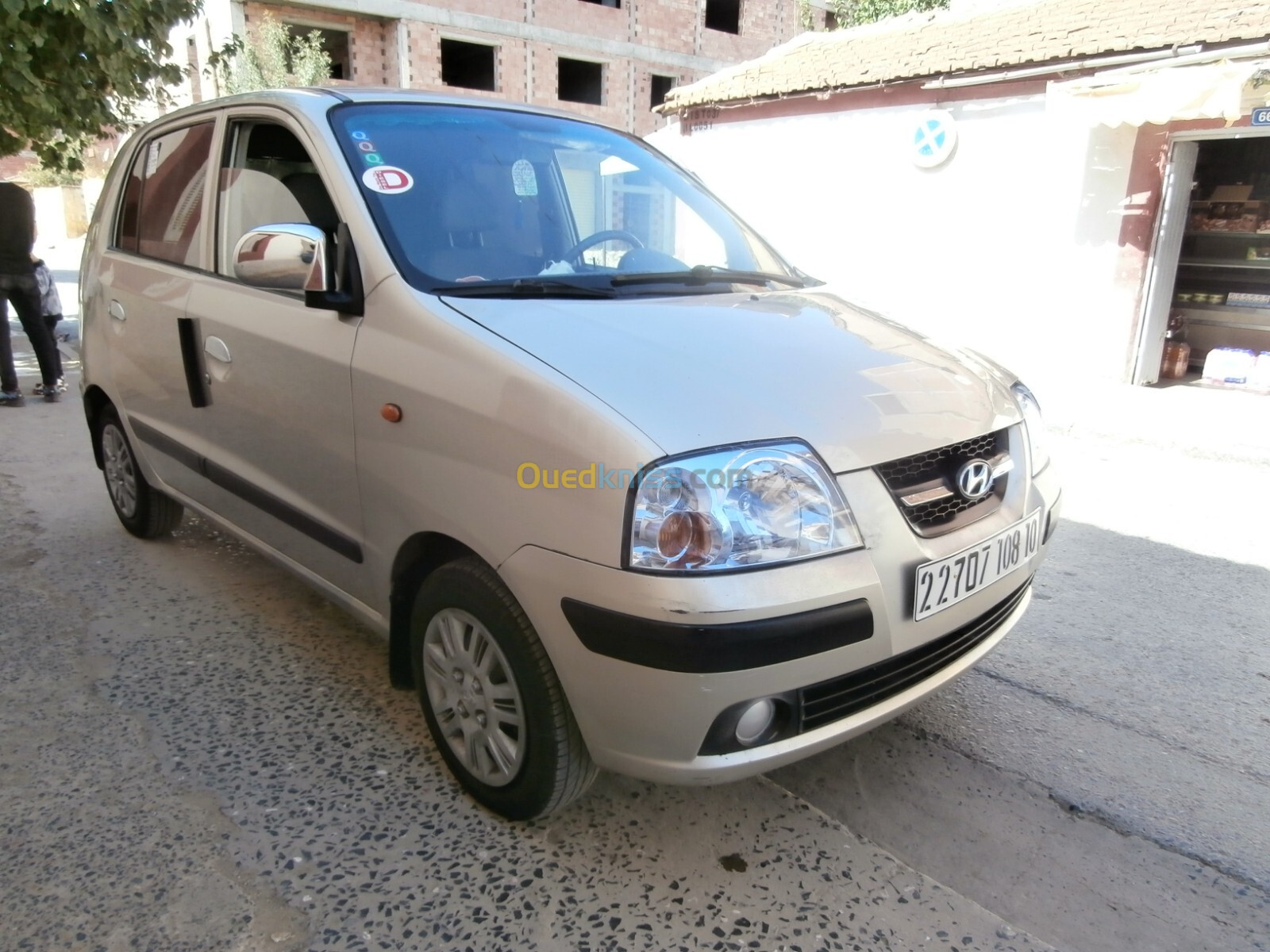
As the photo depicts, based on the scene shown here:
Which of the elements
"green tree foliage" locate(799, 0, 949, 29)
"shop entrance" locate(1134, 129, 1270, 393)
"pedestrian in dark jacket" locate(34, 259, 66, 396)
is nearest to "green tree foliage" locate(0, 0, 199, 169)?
"pedestrian in dark jacket" locate(34, 259, 66, 396)

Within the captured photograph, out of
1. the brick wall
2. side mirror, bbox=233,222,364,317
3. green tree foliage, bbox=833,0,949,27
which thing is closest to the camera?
side mirror, bbox=233,222,364,317

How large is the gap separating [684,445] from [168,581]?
9.26ft

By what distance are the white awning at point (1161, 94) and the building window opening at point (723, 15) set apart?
24848 mm

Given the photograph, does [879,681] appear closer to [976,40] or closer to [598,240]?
[598,240]

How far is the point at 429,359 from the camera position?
208 centimetres

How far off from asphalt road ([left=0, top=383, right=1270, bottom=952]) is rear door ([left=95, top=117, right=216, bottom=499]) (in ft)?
2.23

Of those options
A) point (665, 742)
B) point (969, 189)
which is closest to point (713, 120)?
point (969, 189)

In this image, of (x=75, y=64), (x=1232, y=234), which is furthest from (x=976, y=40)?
(x=75, y=64)

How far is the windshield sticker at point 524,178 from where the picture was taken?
108 inches

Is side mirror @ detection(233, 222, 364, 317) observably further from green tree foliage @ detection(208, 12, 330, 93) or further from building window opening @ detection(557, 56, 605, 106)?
building window opening @ detection(557, 56, 605, 106)

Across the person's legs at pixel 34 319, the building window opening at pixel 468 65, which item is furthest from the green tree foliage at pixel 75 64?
the building window opening at pixel 468 65

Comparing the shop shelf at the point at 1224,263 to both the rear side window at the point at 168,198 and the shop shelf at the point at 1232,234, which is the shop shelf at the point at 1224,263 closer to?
the shop shelf at the point at 1232,234

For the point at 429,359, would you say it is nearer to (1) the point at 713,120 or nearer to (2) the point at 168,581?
(2) the point at 168,581

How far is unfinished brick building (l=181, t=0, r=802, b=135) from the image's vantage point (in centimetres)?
2128
